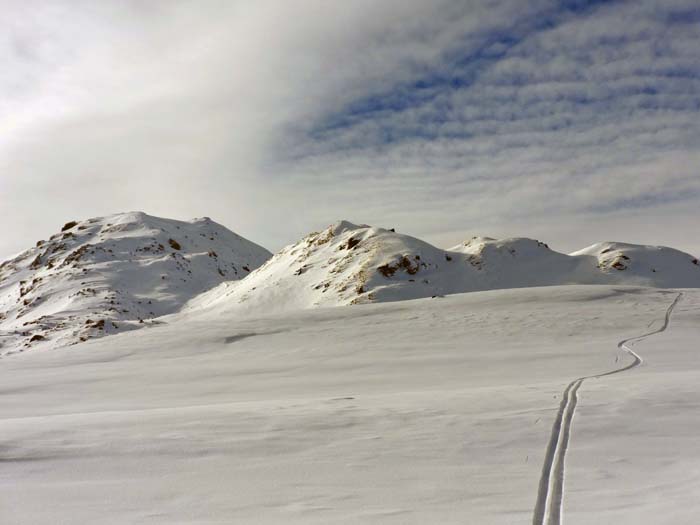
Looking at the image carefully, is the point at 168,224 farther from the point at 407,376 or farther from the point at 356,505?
the point at 356,505

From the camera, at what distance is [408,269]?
2148 inches

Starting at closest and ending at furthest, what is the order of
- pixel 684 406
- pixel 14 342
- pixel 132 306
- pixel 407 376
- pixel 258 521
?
pixel 258 521 < pixel 684 406 < pixel 407 376 < pixel 14 342 < pixel 132 306

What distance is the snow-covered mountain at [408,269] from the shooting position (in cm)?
5253

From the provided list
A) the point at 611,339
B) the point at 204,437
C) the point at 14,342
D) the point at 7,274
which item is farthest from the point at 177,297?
the point at 204,437

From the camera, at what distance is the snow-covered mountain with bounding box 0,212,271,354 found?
51.9 meters

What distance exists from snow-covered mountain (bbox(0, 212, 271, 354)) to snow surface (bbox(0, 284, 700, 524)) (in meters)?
30.3

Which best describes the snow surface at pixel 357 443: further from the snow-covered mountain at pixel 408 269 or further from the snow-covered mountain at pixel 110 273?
the snow-covered mountain at pixel 408 269

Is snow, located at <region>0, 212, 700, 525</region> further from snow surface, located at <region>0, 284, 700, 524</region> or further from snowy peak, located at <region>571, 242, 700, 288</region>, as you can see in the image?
snowy peak, located at <region>571, 242, 700, 288</region>

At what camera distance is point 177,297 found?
245 ft

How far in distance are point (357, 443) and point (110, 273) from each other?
8079 cm

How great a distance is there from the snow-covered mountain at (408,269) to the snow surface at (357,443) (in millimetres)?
33628

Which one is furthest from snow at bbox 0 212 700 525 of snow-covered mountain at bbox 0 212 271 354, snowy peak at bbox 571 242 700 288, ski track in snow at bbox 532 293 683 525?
snowy peak at bbox 571 242 700 288

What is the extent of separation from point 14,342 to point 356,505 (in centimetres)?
4664

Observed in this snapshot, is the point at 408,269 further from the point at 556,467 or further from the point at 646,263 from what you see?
the point at 556,467
